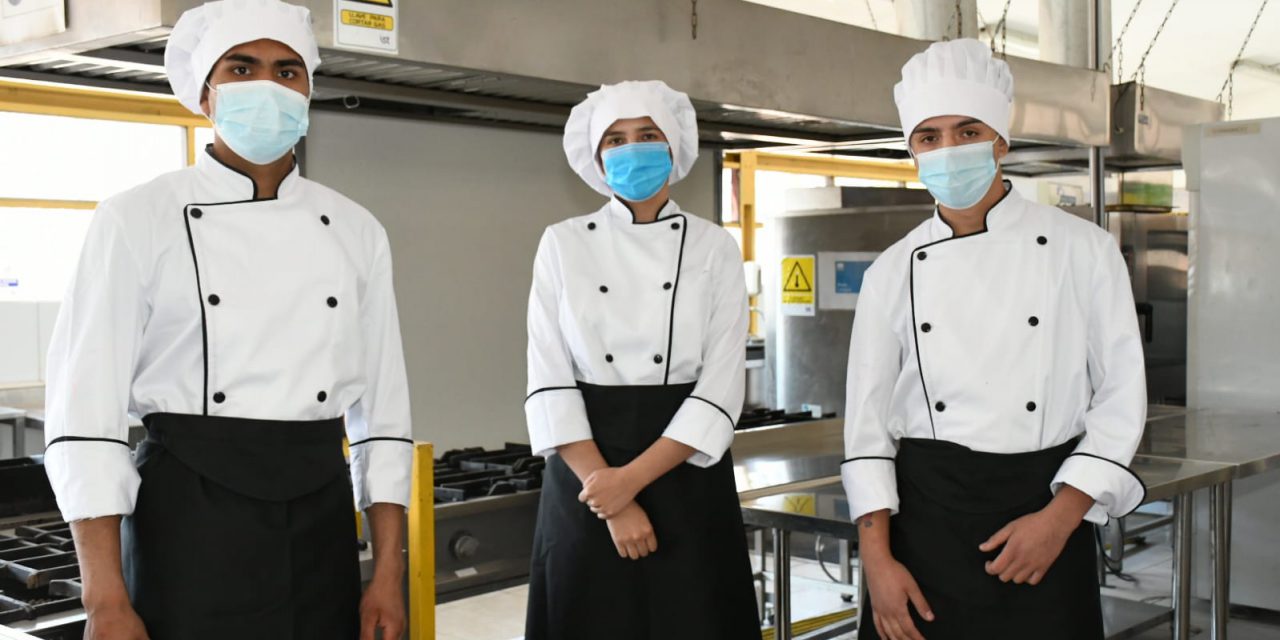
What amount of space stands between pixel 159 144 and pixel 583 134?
524 cm

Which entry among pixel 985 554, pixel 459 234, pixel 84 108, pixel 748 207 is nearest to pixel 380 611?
pixel 985 554

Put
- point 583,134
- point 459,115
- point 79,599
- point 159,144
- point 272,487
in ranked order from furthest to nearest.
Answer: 1. point 159,144
2. point 459,115
3. point 583,134
4. point 79,599
5. point 272,487

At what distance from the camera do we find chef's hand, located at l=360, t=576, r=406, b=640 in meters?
1.53

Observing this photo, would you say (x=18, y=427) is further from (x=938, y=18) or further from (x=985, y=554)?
(x=985, y=554)

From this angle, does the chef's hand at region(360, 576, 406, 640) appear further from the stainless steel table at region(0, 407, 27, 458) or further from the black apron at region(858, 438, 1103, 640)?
the stainless steel table at region(0, 407, 27, 458)

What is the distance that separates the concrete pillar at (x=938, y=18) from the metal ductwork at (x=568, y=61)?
0.26 m

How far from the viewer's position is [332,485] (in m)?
1.49

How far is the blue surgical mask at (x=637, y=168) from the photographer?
196 cm

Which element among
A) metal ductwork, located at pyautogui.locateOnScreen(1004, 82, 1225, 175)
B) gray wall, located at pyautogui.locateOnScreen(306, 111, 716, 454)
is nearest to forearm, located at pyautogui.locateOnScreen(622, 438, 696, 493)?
gray wall, located at pyautogui.locateOnScreen(306, 111, 716, 454)

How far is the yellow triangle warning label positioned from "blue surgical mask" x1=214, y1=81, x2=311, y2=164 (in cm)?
326

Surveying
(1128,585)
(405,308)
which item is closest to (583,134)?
(405,308)

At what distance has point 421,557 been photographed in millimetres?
1967

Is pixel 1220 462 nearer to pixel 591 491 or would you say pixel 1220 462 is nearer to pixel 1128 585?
pixel 591 491

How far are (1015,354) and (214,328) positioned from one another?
42.7 inches
